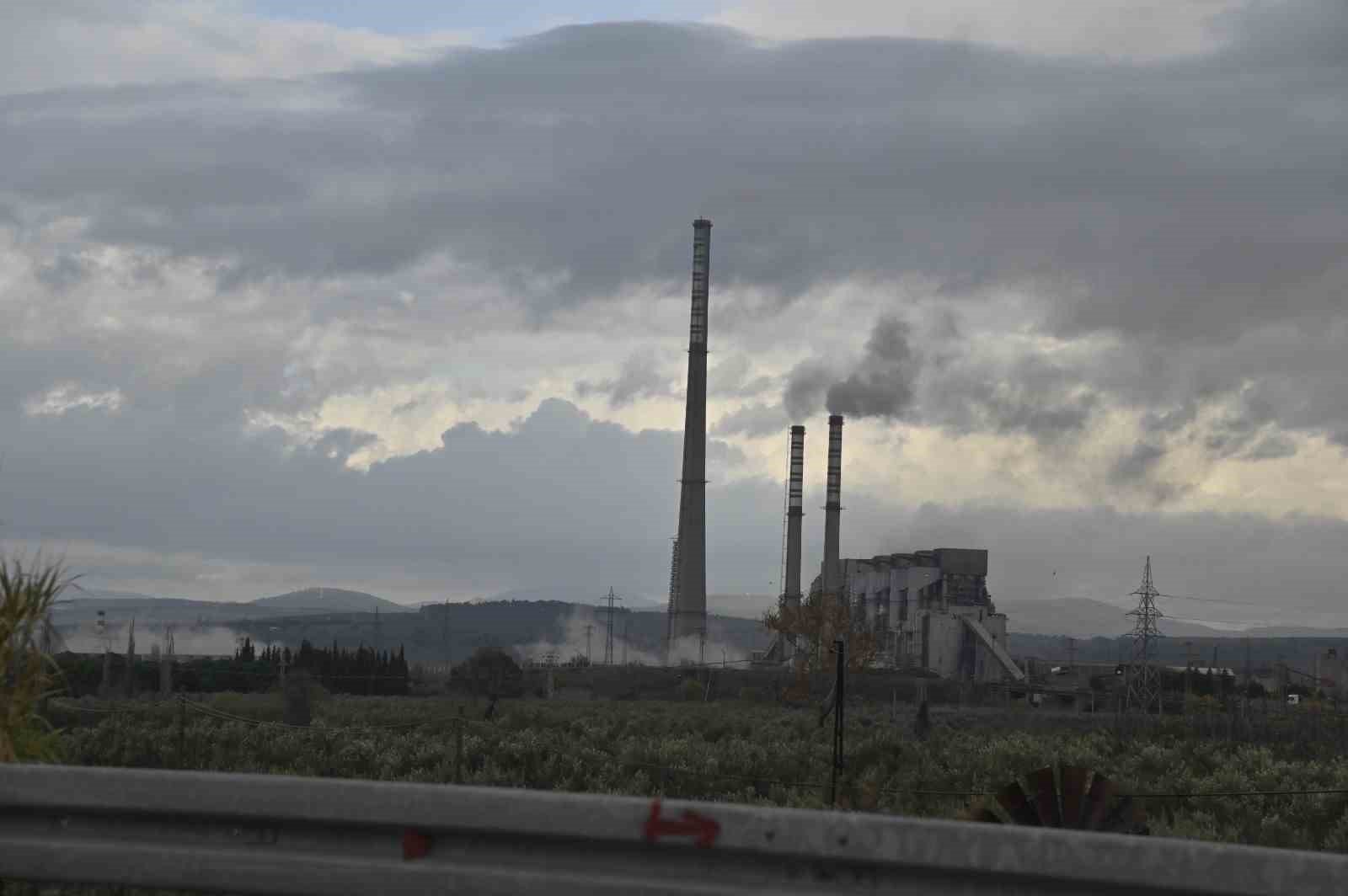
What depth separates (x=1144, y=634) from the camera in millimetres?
81812

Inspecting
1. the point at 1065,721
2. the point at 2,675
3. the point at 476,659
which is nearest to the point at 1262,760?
the point at 1065,721

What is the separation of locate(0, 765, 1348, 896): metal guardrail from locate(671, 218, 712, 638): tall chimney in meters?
80.9

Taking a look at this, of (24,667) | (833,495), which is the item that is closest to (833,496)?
(833,495)

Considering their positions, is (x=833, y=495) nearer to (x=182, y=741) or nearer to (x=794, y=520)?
(x=794, y=520)

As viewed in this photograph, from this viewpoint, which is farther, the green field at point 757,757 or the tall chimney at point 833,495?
the tall chimney at point 833,495

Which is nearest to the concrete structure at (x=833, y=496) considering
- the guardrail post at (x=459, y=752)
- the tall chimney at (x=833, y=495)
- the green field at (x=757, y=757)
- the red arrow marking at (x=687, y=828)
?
the tall chimney at (x=833, y=495)

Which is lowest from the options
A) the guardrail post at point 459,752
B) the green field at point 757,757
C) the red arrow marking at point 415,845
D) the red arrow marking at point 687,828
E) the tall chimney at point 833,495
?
the green field at point 757,757

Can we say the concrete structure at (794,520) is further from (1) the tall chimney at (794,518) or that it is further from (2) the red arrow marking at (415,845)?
(2) the red arrow marking at (415,845)

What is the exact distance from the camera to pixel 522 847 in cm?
506

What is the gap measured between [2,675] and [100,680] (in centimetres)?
5663

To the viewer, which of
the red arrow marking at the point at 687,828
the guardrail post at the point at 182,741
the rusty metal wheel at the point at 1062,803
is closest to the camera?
the red arrow marking at the point at 687,828

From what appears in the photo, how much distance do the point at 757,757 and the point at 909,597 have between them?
6760cm

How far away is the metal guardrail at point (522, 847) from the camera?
4648mm

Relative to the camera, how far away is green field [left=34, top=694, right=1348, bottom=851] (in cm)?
2280
